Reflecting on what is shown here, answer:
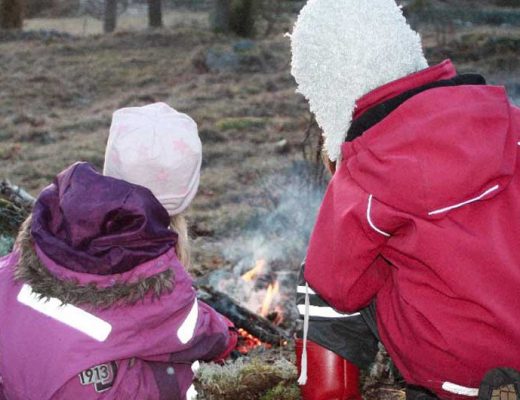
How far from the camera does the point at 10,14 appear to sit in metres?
20.1

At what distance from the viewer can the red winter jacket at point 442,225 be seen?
217 cm

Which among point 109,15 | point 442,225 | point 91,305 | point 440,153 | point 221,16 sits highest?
point 440,153

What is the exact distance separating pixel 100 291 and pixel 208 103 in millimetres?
10046

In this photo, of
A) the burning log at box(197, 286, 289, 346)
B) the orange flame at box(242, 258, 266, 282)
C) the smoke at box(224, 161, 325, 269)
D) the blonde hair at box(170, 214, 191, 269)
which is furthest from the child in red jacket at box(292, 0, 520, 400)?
the smoke at box(224, 161, 325, 269)

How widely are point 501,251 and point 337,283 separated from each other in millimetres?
502

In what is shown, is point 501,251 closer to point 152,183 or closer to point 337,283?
point 337,283

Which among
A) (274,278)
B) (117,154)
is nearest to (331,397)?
(117,154)

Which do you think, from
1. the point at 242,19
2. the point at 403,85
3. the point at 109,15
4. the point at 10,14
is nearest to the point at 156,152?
the point at 403,85

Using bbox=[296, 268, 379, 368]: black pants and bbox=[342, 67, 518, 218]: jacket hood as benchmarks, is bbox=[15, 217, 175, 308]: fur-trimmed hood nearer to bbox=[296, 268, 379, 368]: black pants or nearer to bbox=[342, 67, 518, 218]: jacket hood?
bbox=[296, 268, 379, 368]: black pants

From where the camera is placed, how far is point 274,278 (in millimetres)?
5555

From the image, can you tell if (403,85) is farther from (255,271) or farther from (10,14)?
(10,14)

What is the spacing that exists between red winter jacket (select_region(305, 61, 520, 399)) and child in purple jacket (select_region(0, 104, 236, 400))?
599mm

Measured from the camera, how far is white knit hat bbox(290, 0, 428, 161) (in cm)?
246

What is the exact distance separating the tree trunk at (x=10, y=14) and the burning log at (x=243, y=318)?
694 inches
